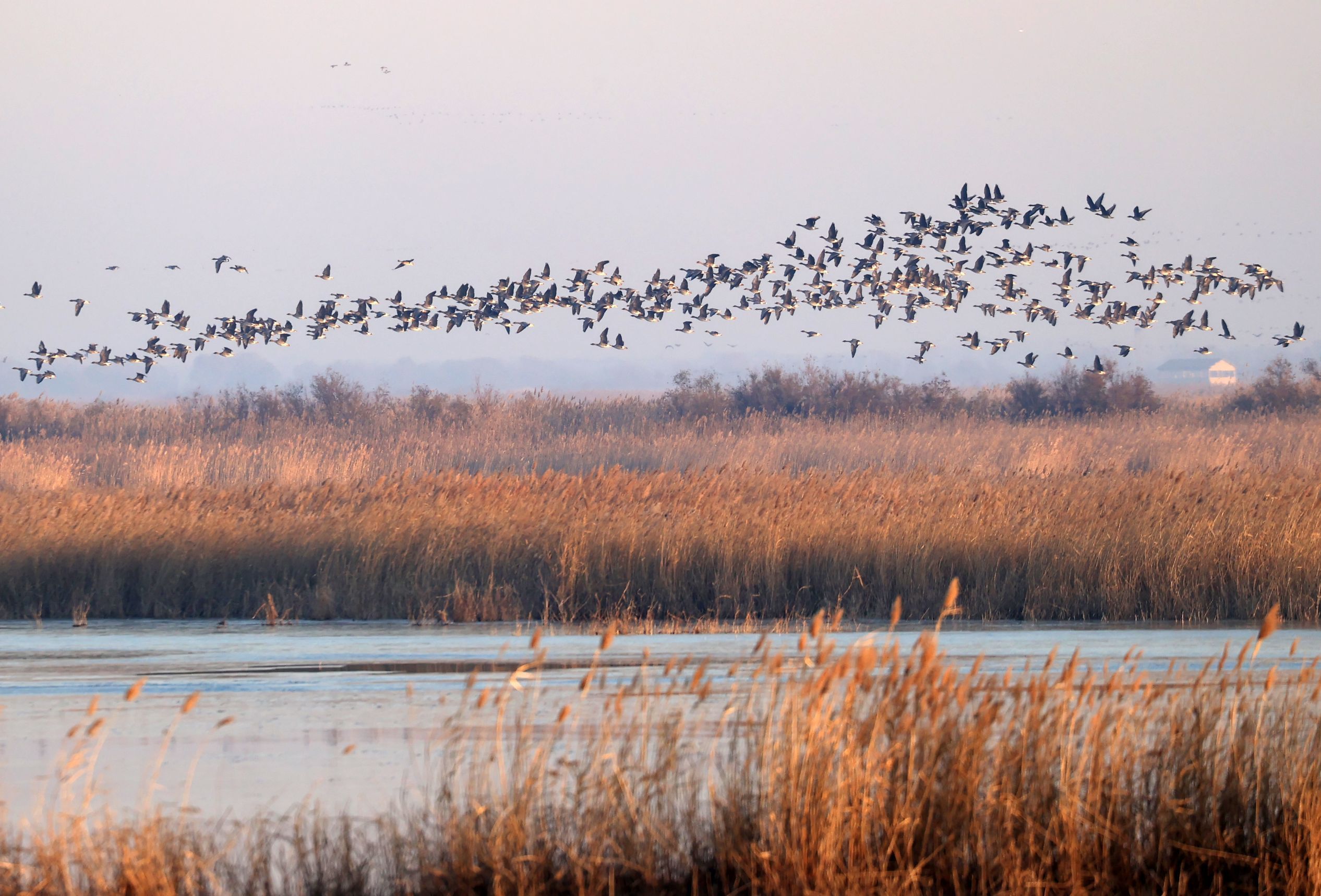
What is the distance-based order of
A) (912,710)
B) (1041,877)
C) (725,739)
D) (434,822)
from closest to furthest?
(1041,877), (912,710), (434,822), (725,739)

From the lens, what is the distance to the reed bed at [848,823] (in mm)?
6246

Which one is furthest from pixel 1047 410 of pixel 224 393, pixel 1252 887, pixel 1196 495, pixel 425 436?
pixel 1252 887

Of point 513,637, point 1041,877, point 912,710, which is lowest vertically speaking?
point 513,637

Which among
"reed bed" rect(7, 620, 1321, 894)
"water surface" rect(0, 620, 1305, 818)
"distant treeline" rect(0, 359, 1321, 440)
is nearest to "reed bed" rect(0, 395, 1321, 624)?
"water surface" rect(0, 620, 1305, 818)

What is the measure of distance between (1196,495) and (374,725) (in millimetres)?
13055

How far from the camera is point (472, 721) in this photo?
10.5 meters

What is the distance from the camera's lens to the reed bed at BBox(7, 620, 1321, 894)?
20.5 ft

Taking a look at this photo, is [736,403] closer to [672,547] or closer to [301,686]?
[672,547]

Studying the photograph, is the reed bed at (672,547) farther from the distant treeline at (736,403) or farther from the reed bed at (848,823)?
the distant treeline at (736,403)

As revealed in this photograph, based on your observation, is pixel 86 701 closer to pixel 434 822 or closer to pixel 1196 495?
pixel 434 822

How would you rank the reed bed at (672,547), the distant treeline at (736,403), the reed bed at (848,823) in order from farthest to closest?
the distant treeline at (736,403) → the reed bed at (672,547) → the reed bed at (848,823)

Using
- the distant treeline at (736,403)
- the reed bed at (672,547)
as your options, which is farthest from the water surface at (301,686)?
the distant treeline at (736,403)

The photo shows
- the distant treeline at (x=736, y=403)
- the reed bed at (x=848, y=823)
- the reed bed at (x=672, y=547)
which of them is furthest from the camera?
the distant treeline at (x=736, y=403)

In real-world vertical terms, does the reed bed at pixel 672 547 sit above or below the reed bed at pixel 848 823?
below
